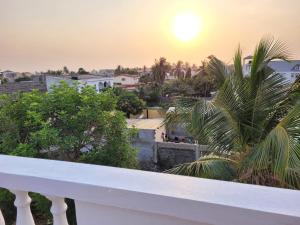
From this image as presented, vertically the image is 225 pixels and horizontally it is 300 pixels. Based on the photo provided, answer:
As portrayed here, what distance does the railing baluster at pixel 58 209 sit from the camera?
103cm

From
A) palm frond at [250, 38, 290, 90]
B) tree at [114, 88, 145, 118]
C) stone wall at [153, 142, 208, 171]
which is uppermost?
palm frond at [250, 38, 290, 90]

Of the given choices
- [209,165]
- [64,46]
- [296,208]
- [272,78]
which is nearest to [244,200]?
[296,208]

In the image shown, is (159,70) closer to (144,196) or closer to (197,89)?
(197,89)

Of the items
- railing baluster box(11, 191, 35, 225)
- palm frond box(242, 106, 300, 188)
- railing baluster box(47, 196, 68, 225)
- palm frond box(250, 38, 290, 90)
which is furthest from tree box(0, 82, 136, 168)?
railing baluster box(47, 196, 68, 225)

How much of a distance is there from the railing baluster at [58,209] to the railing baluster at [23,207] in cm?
14

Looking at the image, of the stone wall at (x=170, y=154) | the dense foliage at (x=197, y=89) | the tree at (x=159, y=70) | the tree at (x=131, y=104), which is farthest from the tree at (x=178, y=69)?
the stone wall at (x=170, y=154)

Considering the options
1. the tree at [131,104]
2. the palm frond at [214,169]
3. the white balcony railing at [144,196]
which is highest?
the white balcony railing at [144,196]

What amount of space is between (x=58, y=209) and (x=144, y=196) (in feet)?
1.44

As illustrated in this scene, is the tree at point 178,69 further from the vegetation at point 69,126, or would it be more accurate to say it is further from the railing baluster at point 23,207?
the railing baluster at point 23,207

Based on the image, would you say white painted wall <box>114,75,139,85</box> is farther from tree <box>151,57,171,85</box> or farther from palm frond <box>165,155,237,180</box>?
palm frond <box>165,155,237,180</box>

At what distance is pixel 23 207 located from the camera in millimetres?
1132

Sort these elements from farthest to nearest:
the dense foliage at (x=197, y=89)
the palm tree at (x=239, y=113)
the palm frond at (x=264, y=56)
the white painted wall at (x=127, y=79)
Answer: the white painted wall at (x=127, y=79) → the dense foliage at (x=197, y=89) → the palm frond at (x=264, y=56) → the palm tree at (x=239, y=113)

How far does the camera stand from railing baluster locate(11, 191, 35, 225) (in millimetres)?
1100

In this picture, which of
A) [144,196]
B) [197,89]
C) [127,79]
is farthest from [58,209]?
[127,79]
